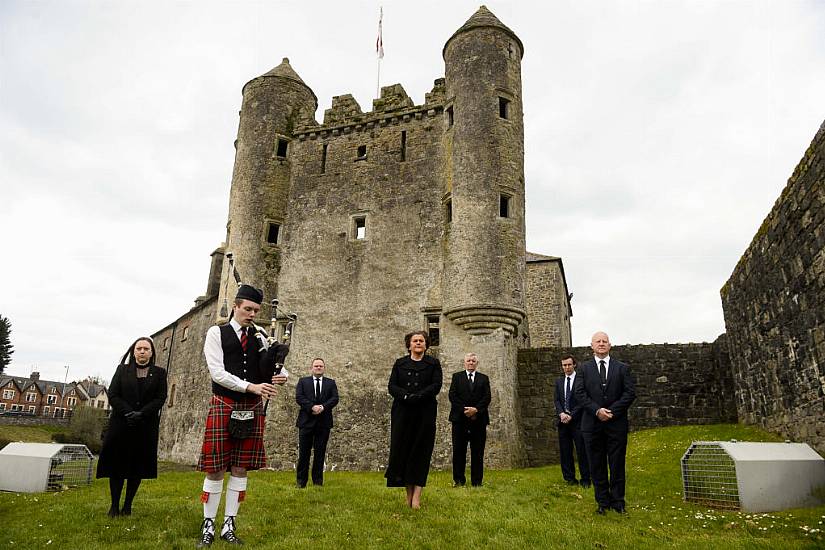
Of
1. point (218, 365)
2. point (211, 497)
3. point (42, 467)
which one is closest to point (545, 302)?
point (42, 467)

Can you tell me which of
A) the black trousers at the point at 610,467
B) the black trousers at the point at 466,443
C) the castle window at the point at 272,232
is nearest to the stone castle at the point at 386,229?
the castle window at the point at 272,232

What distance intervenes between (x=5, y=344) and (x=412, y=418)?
2679 inches

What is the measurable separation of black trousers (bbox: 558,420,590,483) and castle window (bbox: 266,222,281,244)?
14.3 meters

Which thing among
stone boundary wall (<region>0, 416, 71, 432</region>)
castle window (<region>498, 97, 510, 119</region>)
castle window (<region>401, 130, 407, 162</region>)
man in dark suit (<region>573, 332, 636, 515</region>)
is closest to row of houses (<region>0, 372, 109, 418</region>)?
stone boundary wall (<region>0, 416, 71, 432</region>)

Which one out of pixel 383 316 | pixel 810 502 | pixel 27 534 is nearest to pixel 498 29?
pixel 383 316

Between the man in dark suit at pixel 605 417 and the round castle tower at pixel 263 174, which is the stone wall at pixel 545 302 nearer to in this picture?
the round castle tower at pixel 263 174

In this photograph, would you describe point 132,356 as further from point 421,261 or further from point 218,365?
point 421,261

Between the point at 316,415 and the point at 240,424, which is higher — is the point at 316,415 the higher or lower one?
the higher one

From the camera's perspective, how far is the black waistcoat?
20.0ft

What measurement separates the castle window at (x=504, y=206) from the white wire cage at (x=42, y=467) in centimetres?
1316

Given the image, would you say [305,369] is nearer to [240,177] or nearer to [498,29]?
[240,177]

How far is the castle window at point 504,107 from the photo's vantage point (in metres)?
19.7

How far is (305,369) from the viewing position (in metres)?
19.8

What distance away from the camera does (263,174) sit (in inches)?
884
